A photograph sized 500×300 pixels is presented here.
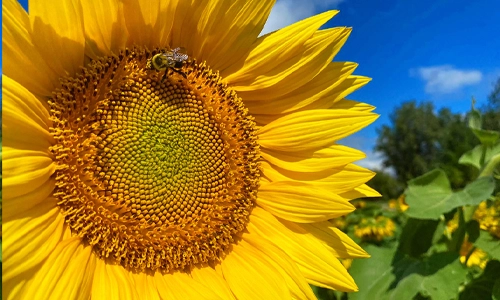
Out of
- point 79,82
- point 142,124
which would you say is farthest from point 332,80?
point 79,82

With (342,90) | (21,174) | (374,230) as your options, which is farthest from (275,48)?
(374,230)

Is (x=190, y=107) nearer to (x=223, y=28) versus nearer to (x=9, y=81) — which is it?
(x=223, y=28)

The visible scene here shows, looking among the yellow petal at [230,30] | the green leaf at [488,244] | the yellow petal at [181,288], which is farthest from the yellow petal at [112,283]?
the green leaf at [488,244]

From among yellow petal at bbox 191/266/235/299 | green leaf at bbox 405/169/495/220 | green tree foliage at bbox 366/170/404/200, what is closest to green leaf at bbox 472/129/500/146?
green leaf at bbox 405/169/495/220

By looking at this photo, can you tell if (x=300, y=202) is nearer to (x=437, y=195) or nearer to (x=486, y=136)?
(x=437, y=195)

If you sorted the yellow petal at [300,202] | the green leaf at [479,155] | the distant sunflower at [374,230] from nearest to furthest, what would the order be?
the yellow petal at [300,202] < the green leaf at [479,155] < the distant sunflower at [374,230]

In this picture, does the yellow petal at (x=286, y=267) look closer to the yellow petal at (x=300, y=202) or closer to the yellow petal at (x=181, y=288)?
the yellow petal at (x=300, y=202)
